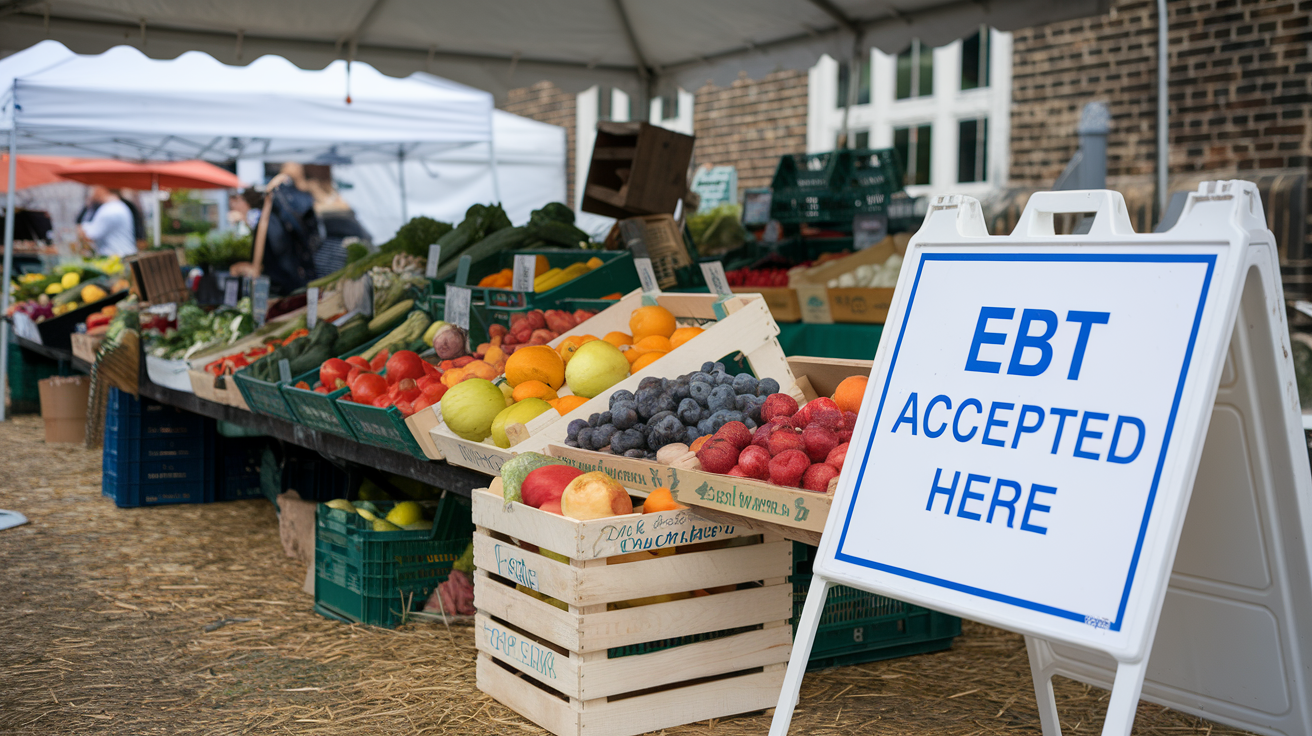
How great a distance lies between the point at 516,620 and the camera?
2.77 metres

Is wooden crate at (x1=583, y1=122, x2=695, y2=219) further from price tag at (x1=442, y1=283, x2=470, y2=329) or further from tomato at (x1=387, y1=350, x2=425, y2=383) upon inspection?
tomato at (x1=387, y1=350, x2=425, y2=383)

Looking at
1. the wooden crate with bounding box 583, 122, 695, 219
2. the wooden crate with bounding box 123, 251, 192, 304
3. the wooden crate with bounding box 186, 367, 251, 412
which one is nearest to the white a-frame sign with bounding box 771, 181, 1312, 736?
the wooden crate with bounding box 186, 367, 251, 412

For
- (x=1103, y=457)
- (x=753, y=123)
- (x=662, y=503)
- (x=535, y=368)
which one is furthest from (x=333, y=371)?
(x=753, y=123)

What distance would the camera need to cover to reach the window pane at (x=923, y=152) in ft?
30.1

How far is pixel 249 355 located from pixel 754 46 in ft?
12.4

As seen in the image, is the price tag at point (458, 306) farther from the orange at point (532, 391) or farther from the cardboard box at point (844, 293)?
the cardboard box at point (844, 293)

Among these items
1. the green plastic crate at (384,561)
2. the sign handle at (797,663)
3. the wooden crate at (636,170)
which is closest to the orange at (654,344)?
the green plastic crate at (384,561)

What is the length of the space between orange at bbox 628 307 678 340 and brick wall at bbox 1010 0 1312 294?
496cm

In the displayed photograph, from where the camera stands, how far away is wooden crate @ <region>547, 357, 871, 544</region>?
2.28 metres

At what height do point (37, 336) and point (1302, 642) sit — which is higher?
point (37, 336)

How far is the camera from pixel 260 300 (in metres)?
5.88

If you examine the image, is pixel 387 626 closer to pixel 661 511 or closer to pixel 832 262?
pixel 661 511

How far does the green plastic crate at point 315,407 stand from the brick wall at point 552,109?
30.0 ft

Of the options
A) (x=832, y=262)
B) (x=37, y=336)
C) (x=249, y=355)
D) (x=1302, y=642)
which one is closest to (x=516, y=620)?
(x=1302, y=642)
